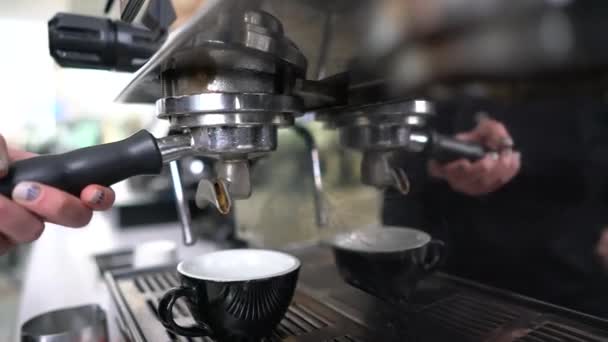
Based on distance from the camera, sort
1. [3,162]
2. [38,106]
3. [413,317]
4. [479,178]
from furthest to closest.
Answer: [38,106] → [479,178] → [413,317] → [3,162]

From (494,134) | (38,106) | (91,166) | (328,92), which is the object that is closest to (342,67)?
(328,92)

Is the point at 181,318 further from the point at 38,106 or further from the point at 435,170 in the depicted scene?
the point at 38,106

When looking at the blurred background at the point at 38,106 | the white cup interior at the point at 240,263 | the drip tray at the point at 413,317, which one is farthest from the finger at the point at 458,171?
the blurred background at the point at 38,106

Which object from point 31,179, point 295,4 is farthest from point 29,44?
point 295,4

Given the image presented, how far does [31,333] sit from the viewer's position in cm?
35

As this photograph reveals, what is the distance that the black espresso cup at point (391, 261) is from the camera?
388 millimetres

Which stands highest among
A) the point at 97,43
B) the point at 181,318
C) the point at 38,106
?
the point at 38,106

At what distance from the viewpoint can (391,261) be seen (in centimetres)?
39

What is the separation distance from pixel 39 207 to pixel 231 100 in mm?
133

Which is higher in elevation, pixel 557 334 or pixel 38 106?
pixel 38 106

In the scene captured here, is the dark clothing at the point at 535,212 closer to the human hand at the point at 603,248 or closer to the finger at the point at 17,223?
the human hand at the point at 603,248

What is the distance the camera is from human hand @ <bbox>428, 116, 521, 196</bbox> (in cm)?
45

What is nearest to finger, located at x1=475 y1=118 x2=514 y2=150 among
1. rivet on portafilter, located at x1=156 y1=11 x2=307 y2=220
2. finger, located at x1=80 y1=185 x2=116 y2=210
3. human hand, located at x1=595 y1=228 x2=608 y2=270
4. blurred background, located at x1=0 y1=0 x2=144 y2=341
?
human hand, located at x1=595 y1=228 x2=608 y2=270

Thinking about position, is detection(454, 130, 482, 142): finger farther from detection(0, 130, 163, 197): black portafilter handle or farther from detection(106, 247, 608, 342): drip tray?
detection(0, 130, 163, 197): black portafilter handle
